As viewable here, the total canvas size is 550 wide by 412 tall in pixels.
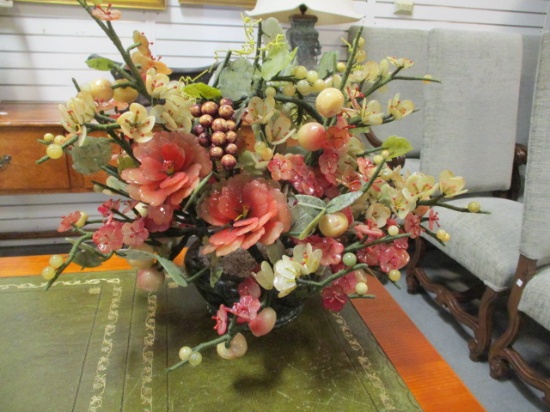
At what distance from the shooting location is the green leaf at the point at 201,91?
0.55 meters

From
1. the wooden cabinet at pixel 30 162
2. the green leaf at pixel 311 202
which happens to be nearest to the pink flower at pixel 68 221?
the green leaf at pixel 311 202

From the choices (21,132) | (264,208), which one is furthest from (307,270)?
(21,132)

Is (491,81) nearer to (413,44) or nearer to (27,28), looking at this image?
(413,44)

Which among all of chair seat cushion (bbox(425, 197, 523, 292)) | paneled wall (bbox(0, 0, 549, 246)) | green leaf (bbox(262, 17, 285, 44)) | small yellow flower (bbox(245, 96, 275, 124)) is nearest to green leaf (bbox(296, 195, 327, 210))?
small yellow flower (bbox(245, 96, 275, 124))

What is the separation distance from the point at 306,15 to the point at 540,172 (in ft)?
3.34

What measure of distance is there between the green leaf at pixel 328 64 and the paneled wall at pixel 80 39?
4.05ft

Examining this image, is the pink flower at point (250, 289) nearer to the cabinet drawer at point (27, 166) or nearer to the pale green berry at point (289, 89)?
the pale green berry at point (289, 89)

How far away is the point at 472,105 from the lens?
1663 millimetres

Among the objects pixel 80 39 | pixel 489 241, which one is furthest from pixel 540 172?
pixel 80 39

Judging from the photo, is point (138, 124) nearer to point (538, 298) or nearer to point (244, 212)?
point (244, 212)

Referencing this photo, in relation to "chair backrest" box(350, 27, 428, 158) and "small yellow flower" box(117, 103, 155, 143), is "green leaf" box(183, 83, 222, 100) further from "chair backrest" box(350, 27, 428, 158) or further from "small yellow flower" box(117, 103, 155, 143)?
"chair backrest" box(350, 27, 428, 158)

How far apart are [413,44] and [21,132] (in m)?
1.70

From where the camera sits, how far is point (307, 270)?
0.53 meters

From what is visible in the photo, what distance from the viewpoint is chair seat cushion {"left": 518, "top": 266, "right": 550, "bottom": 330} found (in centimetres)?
119
